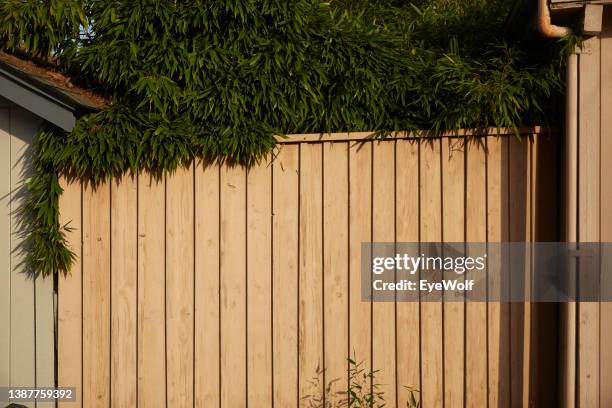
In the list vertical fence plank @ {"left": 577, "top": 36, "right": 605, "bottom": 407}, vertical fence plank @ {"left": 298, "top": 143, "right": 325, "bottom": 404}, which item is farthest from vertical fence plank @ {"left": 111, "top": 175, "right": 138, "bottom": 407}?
vertical fence plank @ {"left": 577, "top": 36, "right": 605, "bottom": 407}

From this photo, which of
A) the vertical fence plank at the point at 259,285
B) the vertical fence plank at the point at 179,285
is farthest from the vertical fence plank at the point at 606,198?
the vertical fence plank at the point at 179,285

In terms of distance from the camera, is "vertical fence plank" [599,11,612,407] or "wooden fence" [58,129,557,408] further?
"wooden fence" [58,129,557,408]

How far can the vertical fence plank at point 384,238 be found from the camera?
4789 millimetres

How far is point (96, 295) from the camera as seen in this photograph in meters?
5.11

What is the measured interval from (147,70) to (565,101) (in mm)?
3046

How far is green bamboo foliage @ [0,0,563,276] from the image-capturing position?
488 centimetres

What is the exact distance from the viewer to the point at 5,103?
5.26 metres

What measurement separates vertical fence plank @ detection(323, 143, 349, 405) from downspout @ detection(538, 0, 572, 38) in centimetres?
157

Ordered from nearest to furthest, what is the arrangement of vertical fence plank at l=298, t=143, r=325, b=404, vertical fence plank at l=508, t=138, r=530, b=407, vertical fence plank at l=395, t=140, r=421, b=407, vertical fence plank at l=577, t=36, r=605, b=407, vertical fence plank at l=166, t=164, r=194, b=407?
vertical fence plank at l=577, t=36, r=605, b=407, vertical fence plank at l=508, t=138, r=530, b=407, vertical fence plank at l=395, t=140, r=421, b=407, vertical fence plank at l=298, t=143, r=325, b=404, vertical fence plank at l=166, t=164, r=194, b=407

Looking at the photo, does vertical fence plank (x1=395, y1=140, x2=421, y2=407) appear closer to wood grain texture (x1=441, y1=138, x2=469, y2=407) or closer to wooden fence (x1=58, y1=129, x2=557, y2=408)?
wooden fence (x1=58, y1=129, x2=557, y2=408)

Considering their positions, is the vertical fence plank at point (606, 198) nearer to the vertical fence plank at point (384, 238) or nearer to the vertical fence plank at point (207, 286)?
the vertical fence plank at point (384, 238)

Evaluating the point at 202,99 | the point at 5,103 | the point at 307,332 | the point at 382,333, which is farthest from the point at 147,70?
the point at 382,333

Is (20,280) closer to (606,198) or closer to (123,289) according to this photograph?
(123,289)

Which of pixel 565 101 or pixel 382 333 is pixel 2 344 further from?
pixel 565 101
